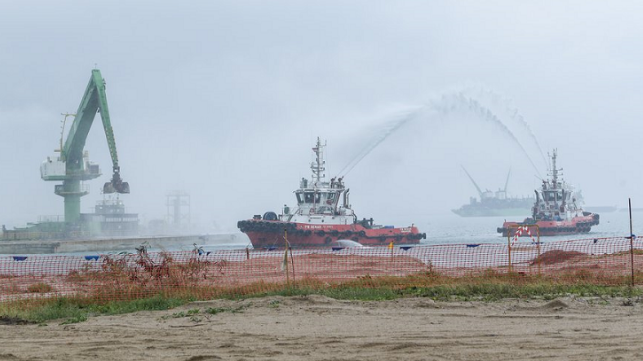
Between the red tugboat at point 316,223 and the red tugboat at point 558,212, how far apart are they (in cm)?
2025

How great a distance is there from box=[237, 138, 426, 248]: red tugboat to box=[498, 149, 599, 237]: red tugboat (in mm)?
20253

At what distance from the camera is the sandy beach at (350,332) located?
8.59m

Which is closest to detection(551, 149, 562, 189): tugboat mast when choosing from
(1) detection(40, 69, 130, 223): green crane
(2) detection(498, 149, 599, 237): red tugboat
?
(2) detection(498, 149, 599, 237): red tugboat

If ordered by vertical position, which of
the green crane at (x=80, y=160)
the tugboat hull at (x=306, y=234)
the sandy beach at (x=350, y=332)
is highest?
the green crane at (x=80, y=160)

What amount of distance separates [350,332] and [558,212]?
6486 centimetres

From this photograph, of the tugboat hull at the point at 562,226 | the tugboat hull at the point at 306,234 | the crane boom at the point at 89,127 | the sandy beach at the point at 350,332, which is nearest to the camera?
the sandy beach at the point at 350,332

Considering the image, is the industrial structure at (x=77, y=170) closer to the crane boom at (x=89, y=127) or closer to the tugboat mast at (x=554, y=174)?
the crane boom at (x=89, y=127)

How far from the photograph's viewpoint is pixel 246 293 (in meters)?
14.6

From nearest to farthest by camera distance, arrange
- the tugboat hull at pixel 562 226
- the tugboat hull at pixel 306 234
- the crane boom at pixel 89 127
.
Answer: the tugboat hull at pixel 306 234, the tugboat hull at pixel 562 226, the crane boom at pixel 89 127

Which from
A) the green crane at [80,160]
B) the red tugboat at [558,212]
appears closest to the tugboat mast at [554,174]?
the red tugboat at [558,212]

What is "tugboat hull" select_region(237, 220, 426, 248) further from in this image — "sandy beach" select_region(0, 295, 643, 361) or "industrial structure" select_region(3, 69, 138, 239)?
"sandy beach" select_region(0, 295, 643, 361)

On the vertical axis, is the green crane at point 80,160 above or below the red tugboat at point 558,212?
above

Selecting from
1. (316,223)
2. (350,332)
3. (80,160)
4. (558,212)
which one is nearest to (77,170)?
(80,160)

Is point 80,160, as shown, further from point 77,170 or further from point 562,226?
point 562,226
